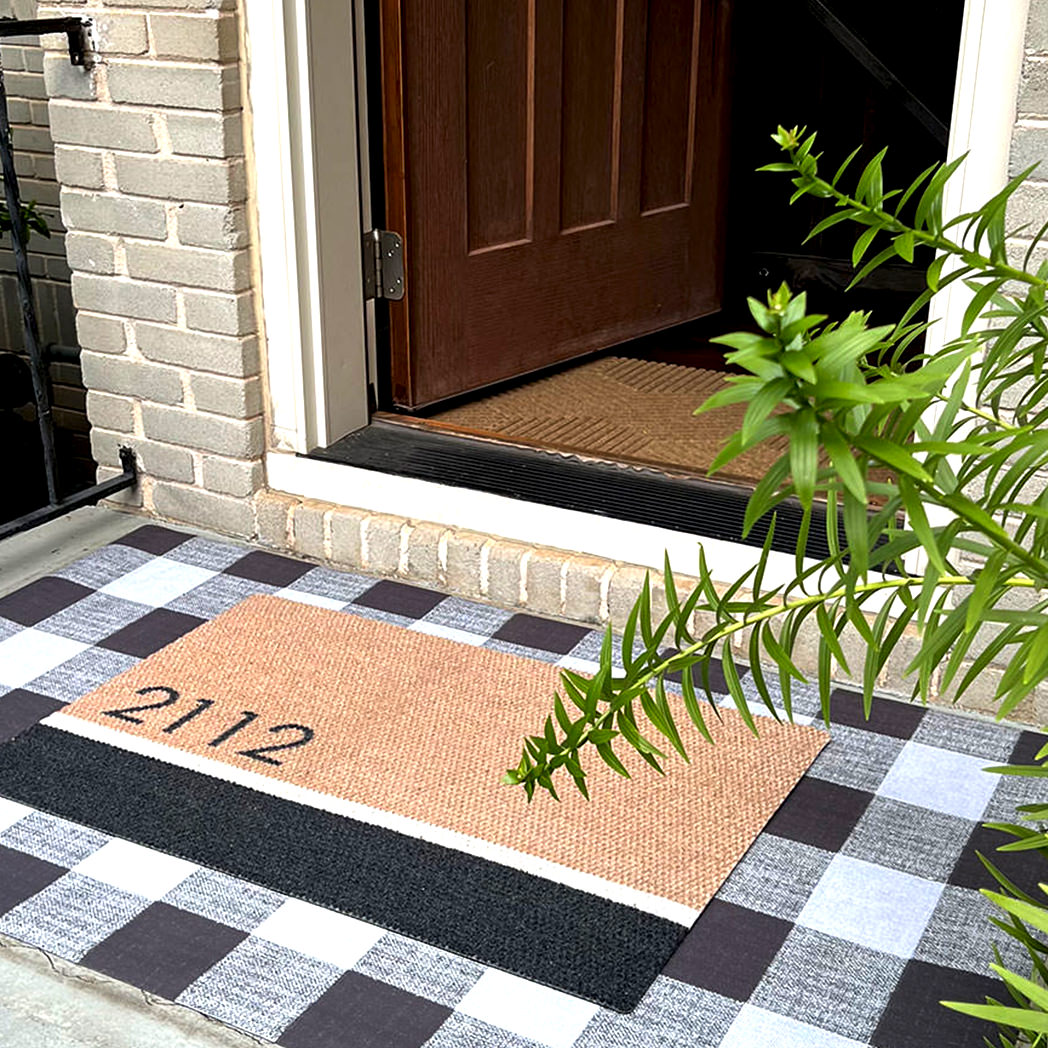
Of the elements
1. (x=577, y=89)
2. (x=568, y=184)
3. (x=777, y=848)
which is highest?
(x=577, y=89)

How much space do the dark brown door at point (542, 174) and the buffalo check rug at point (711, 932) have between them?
115cm

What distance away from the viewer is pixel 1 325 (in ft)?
13.1

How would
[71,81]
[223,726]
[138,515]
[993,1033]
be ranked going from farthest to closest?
1. [138,515]
2. [71,81]
3. [223,726]
4. [993,1033]

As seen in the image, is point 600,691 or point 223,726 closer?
point 600,691

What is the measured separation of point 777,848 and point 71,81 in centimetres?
193

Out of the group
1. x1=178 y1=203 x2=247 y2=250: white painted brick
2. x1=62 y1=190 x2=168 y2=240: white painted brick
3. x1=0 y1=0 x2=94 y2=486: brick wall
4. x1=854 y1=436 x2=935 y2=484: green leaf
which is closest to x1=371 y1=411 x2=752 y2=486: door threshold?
x1=178 y1=203 x2=247 y2=250: white painted brick

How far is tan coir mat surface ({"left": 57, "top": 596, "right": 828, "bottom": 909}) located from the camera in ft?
5.97

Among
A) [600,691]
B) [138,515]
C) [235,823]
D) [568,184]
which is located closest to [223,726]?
[235,823]

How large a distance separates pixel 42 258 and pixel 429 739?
2383 millimetres

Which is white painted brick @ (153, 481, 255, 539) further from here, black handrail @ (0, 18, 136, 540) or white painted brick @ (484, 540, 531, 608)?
white painted brick @ (484, 540, 531, 608)

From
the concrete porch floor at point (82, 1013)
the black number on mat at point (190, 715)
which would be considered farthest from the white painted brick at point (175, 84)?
the concrete porch floor at point (82, 1013)

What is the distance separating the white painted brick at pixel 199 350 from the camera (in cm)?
263

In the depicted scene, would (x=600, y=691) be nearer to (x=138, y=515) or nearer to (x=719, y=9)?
(x=138, y=515)

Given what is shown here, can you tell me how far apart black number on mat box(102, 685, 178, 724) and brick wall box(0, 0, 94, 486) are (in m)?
1.92
